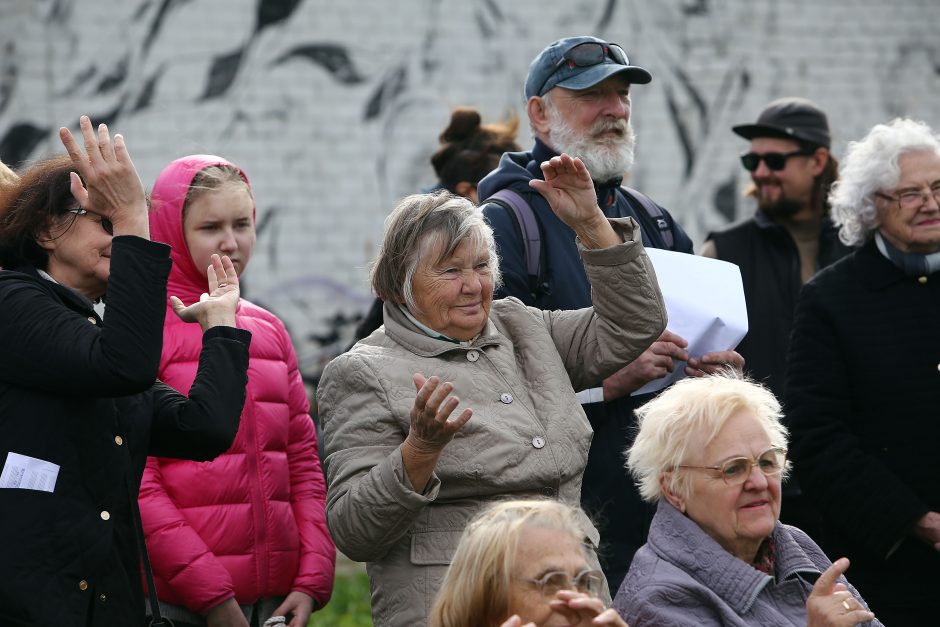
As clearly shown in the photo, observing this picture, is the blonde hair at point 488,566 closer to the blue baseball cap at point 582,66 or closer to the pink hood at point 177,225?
the pink hood at point 177,225

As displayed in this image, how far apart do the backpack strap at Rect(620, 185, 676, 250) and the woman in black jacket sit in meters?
1.74

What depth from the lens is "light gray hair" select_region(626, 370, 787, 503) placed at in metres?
3.46

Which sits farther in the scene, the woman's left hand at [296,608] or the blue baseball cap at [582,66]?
the blue baseball cap at [582,66]

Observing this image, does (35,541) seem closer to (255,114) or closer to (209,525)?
(209,525)

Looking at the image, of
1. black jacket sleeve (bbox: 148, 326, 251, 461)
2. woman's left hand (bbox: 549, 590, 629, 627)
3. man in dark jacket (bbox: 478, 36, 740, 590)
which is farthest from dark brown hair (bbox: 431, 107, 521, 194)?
woman's left hand (bbox: 549, 590, 629, 627)

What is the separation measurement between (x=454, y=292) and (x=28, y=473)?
1.18m

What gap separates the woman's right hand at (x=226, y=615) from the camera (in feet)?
12.3

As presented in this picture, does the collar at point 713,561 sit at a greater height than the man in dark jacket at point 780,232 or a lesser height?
lesser

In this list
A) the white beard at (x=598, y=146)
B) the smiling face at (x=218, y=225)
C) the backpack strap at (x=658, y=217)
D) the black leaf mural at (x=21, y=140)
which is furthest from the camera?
the black leaf mural at (x=21, y=140)

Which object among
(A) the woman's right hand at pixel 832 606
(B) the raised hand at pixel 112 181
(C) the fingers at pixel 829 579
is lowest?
(A) the woman's right hand at pixel 832 606

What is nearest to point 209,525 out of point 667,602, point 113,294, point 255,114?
point 113,294

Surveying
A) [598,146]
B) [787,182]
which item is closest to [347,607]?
[787,182]

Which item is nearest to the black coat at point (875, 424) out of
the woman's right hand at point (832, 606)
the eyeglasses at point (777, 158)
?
the woman's right hand at point (832, 606)

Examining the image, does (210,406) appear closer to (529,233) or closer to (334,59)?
(529,233)
